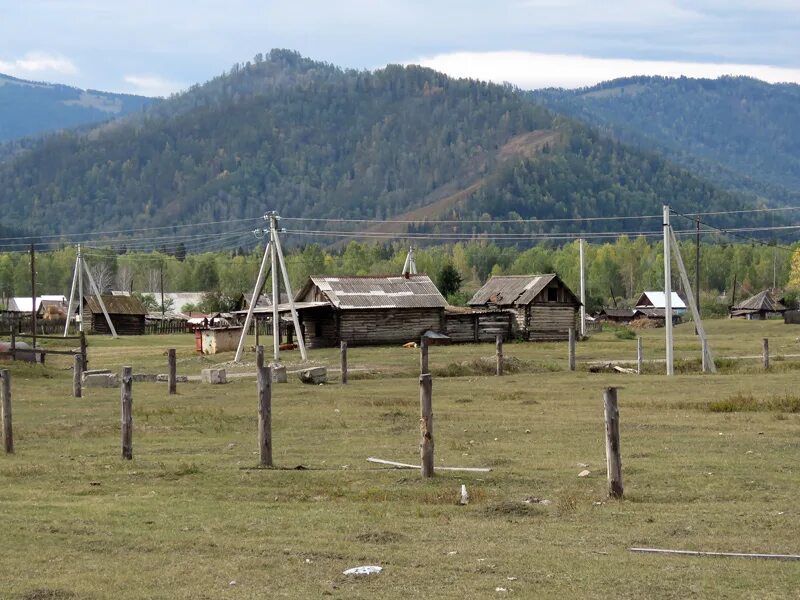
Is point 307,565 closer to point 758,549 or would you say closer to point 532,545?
point 532,545

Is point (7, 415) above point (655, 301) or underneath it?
above

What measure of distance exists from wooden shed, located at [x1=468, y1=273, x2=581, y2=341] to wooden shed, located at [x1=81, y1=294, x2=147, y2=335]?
153 ft

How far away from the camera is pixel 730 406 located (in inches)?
1366

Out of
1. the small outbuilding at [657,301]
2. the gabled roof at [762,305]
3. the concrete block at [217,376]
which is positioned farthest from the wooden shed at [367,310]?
the small outbuilding at [657,301]

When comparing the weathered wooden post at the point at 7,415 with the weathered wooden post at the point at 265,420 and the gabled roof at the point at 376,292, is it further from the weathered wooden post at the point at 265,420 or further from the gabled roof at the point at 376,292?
the gabled roof at the point at 376,292

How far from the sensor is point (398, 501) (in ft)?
63.4

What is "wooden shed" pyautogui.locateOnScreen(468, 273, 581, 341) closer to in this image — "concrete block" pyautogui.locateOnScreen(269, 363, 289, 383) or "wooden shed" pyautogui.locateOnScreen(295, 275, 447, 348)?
"wooden shed" pyautogui.locateOnScreen(295, 275, 447, 348)

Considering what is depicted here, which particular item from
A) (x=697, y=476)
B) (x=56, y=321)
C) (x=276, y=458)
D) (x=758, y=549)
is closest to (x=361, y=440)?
(x=276, y=458)

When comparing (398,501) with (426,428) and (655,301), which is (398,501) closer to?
(426,428)

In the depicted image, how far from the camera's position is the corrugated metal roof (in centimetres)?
9088

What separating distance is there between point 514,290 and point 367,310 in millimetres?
15594

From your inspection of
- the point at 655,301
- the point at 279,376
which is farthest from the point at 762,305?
the point at 279,376

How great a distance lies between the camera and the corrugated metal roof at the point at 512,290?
9088 cm

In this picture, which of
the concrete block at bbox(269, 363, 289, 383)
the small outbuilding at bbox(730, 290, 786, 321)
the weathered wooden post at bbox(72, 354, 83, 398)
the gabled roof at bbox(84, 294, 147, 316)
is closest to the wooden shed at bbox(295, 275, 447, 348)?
the concrete block at bbox(269, 363, 289, 383)
